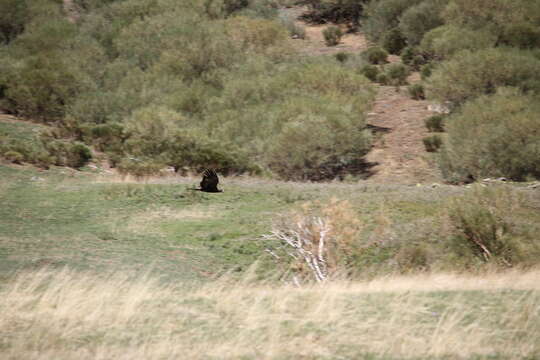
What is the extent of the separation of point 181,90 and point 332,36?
892 inches

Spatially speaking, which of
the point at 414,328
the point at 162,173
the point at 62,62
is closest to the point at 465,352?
→ the point at 414,328

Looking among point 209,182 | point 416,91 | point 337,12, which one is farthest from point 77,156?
point 337,12

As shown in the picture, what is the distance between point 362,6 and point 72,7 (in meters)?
37.1

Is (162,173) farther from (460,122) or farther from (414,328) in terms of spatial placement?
(414,328)

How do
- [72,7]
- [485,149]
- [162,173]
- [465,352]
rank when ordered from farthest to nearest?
[72,7], [485,149], [162,173], [465,352]

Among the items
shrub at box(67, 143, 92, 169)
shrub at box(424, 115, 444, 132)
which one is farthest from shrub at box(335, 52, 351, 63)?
shrub at box(67, 143, 92, 169)

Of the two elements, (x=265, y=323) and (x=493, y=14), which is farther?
(x=493, y=14)

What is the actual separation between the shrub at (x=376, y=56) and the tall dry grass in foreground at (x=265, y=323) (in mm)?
49255

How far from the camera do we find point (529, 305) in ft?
23.6

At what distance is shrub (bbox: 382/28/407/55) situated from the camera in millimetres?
58812

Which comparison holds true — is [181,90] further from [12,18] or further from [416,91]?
[12,18]

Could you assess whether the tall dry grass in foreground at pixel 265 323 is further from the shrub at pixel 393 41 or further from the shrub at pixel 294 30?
the shrub at pixel 294 30

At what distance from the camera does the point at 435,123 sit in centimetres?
4116

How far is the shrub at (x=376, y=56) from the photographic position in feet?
183
